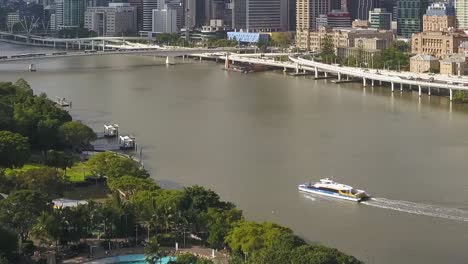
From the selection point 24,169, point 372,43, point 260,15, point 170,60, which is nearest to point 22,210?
point 24,169

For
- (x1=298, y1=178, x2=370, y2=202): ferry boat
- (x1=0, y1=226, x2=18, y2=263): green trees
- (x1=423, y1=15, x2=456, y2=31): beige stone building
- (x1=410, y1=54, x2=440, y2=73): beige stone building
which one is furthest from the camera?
(x1=423, y1=15, x2=456, y2=31): beige stone building

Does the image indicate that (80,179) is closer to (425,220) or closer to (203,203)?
(203,203)

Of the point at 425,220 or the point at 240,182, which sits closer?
the point at 425,220

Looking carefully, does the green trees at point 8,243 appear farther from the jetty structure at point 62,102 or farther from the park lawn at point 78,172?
the jetty structure at point 62,102

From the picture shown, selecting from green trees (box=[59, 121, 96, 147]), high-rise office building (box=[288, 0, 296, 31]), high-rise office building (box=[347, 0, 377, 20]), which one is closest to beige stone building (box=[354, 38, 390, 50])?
high-rise office building (box=[347, 0, 377, 20])

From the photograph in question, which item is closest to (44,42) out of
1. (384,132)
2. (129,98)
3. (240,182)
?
(129,98)

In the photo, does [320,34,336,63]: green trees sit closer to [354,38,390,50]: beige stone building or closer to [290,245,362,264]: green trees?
[354,38,390,50]: beige stone building
